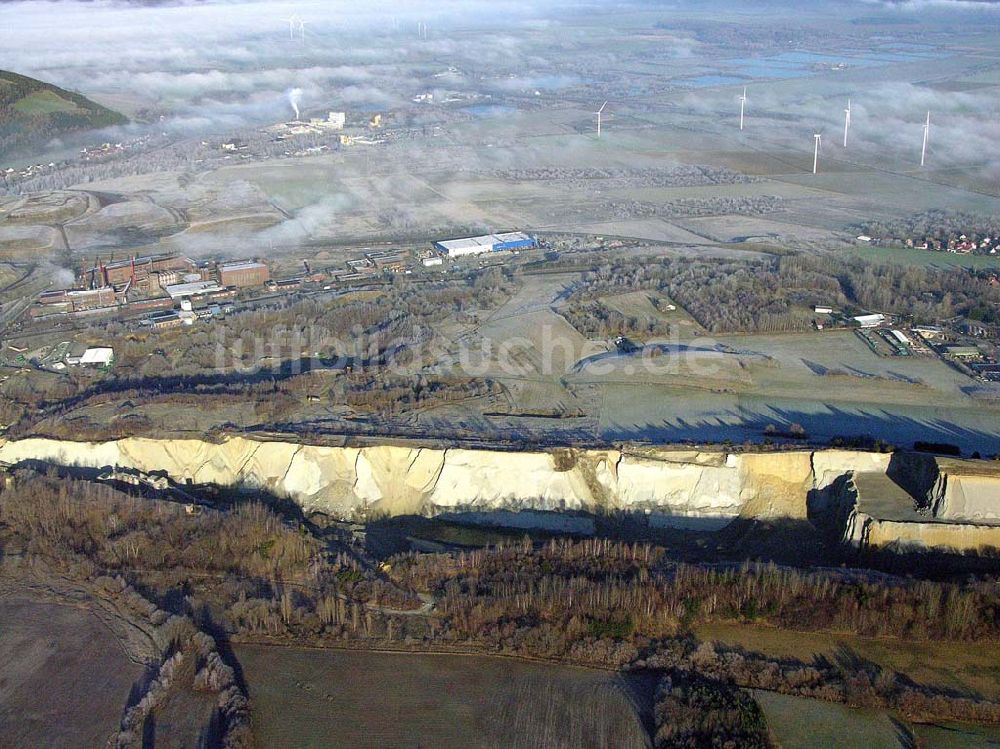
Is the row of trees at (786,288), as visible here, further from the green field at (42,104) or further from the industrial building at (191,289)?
the green field at (42,104)

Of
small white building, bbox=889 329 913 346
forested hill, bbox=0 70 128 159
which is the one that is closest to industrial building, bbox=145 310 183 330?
forested hill, bbox=0 70 128 159

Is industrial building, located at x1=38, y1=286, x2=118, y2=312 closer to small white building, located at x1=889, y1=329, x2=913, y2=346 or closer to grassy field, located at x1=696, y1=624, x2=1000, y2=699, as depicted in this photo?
small white building, located at x1=889, y1=329, x2=913, y2=346

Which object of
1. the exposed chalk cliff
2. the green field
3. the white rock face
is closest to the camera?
the white rock face

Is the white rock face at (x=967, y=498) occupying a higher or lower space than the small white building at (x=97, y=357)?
higher

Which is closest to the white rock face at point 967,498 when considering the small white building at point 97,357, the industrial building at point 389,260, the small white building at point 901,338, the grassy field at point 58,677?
the small white building at point 901,338

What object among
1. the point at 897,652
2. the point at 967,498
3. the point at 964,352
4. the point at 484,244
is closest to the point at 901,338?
the point at 964,352

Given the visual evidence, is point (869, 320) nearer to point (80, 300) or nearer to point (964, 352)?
point (964, 352)
